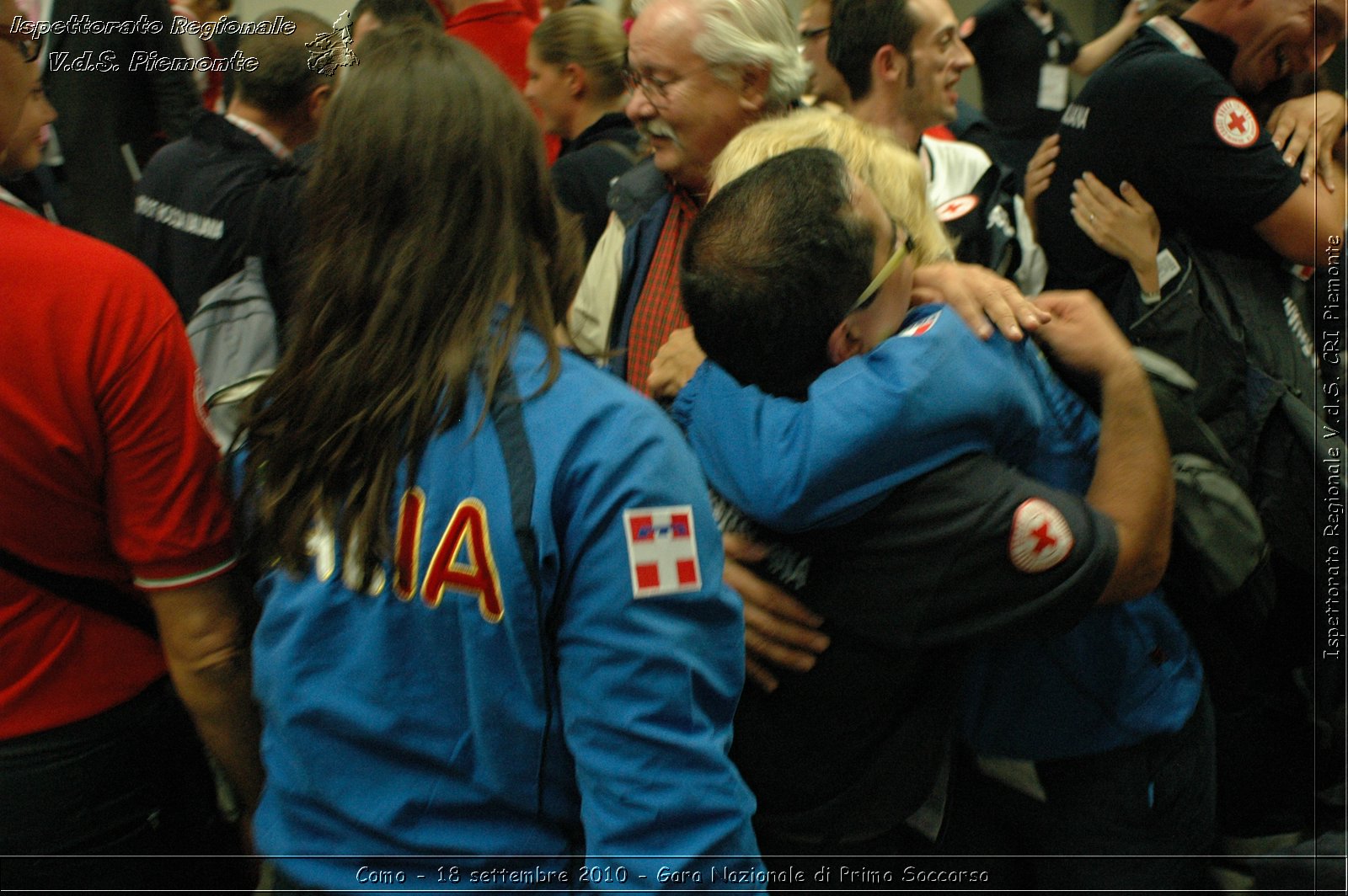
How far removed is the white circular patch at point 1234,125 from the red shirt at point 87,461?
2.14m

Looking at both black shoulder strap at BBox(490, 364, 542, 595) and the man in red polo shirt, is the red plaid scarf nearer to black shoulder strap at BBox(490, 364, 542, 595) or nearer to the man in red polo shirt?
the man in red polo shirt

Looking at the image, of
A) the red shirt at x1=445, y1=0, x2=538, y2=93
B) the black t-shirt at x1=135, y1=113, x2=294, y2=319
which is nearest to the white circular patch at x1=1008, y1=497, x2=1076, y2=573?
the black t-shirt at x1=135, y1=113, x2=294, y2=319

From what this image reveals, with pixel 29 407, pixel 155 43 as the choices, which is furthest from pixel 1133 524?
pixel 155 43

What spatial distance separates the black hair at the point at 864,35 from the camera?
3.03 m

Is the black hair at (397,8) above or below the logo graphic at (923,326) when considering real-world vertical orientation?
above

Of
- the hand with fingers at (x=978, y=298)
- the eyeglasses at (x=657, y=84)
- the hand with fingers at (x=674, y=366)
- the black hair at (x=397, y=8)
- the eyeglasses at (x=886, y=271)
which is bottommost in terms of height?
the hand with fingers at (x=674, y=366)

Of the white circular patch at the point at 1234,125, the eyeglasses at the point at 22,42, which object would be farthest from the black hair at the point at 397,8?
the white circular patch at the point at 1234,125

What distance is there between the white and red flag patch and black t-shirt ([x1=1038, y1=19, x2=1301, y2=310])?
1812 mm

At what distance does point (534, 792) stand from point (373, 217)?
0.69 metres

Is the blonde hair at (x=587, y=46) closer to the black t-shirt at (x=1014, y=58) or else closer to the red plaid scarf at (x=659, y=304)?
the red plaid scarf at (x=659, y=304)

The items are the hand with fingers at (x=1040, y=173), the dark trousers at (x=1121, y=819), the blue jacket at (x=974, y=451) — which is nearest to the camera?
the blue jacket at (x=974, y=451)

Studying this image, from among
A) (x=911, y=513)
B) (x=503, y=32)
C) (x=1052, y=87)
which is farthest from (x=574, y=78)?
(x=1052, y=87)

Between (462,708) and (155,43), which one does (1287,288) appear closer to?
(462,708)

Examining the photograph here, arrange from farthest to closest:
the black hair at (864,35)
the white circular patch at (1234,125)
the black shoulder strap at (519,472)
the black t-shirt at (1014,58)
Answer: the black t-shirt at (1014,58), the black hair at (864,35), the white circular patch at (1234,125), the black shoulder strap at (519,472)
